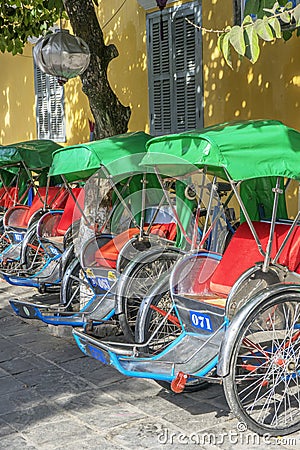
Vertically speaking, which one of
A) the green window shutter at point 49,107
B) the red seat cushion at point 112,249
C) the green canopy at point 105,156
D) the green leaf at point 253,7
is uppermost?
the green leaf at point 253,7

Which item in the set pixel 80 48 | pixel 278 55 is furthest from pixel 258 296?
pixel 278 55

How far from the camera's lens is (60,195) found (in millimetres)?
7801

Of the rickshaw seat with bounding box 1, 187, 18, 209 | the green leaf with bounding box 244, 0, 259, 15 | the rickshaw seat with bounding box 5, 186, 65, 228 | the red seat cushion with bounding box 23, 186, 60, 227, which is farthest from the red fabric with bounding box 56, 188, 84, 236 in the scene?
the green leaf with bounding box 244, 0, 259, 15

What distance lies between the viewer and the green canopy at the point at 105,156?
18.0 feet

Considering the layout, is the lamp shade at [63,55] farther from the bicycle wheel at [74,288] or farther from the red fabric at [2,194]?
the red fabric at [2,194]

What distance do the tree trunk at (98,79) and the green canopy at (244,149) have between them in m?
2.27

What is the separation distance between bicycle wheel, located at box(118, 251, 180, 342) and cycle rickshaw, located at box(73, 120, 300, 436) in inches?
15.2

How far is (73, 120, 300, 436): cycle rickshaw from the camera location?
3.95m

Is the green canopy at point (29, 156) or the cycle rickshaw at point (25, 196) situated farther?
the green canopy at point (29, 156)

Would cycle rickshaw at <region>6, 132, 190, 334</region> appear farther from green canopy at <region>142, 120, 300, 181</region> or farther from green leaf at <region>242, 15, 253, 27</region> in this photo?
green leaf at <region>242, 15, 253, 27</region>

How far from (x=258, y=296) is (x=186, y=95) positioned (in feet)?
17.6

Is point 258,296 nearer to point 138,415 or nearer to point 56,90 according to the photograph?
point 138,415

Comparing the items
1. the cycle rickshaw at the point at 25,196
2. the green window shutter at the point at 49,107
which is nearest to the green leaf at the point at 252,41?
the cycle rickshaw at the point at 25,196

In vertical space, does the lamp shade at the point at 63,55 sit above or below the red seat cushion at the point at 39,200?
above
